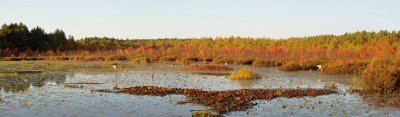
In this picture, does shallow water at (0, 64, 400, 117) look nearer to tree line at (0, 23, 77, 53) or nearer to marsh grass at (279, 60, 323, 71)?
marsh grass at (279, 60, 323, 71)

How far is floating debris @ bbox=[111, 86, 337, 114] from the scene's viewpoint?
78.4ft

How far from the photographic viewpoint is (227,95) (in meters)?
27.5

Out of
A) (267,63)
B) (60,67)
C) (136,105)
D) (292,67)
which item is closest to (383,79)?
(136,105)

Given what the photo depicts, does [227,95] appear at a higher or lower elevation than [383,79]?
lower

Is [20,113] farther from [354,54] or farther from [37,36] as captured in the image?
[37,36]

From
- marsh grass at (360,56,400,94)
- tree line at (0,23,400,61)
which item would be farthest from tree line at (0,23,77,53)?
marsh grass at (360,56,400,94)

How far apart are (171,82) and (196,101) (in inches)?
507

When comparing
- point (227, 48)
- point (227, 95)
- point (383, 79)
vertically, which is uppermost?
point (227, 48)

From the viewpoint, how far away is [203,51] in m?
93.7

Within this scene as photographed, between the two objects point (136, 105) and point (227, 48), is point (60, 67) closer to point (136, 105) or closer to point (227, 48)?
point (136, 105)

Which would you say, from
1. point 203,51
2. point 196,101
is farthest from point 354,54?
point 196,101

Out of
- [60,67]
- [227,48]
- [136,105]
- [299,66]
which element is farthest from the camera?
[227,48]

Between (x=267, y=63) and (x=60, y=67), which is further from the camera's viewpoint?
(x=267, y=63)

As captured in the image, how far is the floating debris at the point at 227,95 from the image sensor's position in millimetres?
23891
